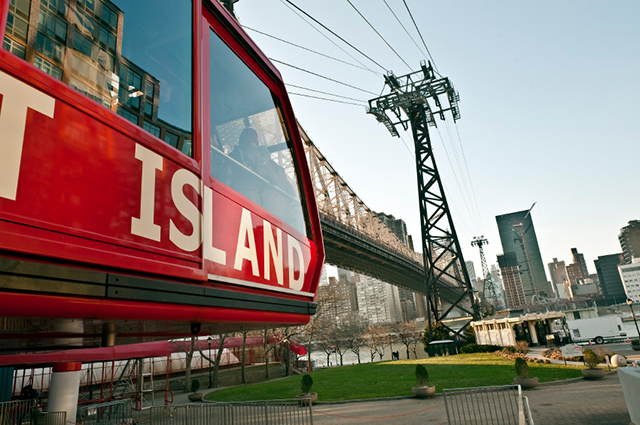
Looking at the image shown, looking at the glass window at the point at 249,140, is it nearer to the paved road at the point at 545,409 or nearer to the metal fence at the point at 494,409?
the metal fence at the point at 494,409

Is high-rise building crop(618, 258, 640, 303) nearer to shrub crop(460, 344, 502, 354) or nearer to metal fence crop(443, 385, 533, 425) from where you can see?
shrub crop(460, 344, 502, 354)

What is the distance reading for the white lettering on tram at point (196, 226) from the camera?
2.17 meters

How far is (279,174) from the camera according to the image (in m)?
4.05

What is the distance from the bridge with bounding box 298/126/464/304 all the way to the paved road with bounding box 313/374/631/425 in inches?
697

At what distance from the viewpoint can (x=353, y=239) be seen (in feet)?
121

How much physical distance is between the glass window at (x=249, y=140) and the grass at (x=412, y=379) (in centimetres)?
1180

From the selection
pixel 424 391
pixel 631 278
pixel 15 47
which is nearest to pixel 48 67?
pixel 15 47

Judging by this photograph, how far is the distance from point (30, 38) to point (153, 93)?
0.72 metres

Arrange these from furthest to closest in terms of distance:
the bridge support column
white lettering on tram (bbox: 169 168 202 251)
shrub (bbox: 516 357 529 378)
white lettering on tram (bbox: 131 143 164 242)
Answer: shrub (bbox: 516 357 529 378) < the bridge support column < white lettering on tram (bbox: 169 168 202 251) < white lettering on tram (bbox: 131 143 164 242)

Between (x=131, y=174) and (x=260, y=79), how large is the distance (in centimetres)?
219

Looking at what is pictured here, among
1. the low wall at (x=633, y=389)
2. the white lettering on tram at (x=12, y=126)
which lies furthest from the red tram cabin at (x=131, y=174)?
the low wall at (x=633, y=389)

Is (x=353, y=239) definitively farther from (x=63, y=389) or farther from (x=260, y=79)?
(x=260, y=79)

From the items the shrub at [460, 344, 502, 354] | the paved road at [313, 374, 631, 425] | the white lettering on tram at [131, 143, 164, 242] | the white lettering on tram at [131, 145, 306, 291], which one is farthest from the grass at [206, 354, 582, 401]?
the white lettering on tram at [131, 143, 164, 242]

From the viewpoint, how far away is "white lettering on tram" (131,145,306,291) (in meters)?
2.17
